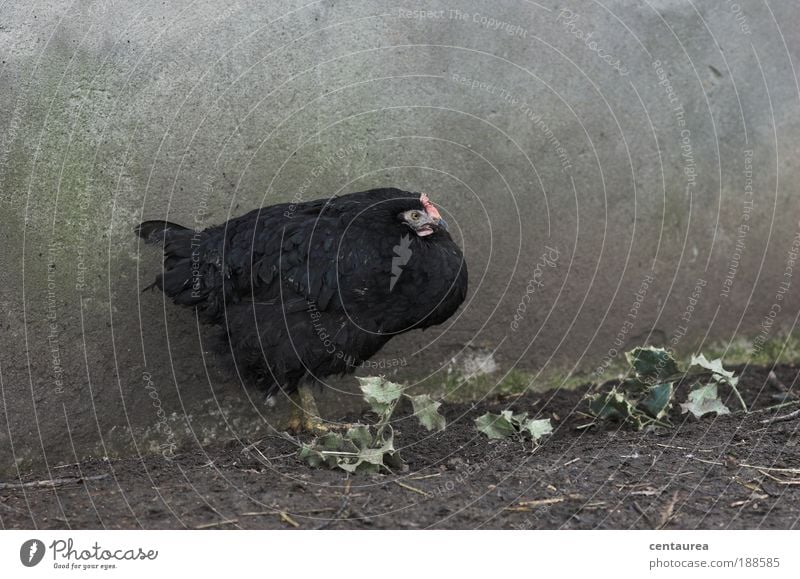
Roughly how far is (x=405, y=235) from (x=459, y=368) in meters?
1.13

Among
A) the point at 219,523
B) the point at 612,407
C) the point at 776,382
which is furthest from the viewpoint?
the point at 776,382

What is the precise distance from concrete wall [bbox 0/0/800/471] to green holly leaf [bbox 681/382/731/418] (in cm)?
100

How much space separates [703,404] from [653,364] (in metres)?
0.30

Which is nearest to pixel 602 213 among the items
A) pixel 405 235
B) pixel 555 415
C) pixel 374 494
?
pixel 555 415

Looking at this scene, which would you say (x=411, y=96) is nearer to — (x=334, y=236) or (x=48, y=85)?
Result: (x=334, y=236)

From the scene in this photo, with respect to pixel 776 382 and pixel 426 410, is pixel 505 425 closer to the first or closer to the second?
pixel 426 410

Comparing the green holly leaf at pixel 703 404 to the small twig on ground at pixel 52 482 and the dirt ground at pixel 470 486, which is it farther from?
the small twig on ground at pixel 52 482

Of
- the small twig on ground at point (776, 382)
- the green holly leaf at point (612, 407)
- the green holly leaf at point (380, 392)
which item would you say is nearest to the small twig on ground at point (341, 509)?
the green holly leaf at point (380, 392)

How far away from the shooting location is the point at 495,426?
370 cm

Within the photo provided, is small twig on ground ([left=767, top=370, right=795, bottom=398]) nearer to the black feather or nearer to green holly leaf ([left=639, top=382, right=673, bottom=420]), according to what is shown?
green holly leaf ([left=639, top=382, right=673, bottom=420])

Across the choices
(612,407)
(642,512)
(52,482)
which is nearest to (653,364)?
(612,407)

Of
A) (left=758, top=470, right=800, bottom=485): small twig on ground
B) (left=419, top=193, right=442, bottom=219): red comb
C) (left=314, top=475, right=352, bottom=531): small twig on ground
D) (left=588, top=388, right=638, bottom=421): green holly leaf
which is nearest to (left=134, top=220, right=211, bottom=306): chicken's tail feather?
(left=419, top=193, right=442, bottom=219): red comb

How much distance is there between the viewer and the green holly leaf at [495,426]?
368 cm

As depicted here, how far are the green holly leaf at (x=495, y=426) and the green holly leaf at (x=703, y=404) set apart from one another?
2.70ft
